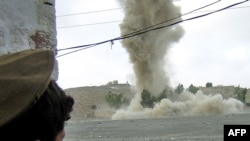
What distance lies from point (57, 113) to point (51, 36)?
9.26 ft

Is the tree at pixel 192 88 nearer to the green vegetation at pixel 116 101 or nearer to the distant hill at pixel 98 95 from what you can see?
the distant hill at pixel 98 95

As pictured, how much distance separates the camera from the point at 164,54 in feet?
164

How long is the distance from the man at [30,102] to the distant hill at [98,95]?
193ft

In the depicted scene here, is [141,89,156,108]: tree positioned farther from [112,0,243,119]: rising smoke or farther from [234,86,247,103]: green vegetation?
[234,86,247,103]: green vegetation

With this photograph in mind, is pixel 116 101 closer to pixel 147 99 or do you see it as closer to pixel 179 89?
pixel 179 89

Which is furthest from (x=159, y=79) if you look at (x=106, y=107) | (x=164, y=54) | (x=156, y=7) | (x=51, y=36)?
(x=51, y=36)

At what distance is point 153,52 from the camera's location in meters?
47.8

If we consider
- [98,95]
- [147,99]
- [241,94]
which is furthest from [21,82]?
[98,95]

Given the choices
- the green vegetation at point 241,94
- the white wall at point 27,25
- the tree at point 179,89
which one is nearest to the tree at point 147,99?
the tree at point 179,89

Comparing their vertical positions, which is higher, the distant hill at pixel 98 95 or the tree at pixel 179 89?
the tree at pixel 179 89

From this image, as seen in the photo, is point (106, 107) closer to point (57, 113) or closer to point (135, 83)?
point (135, 83)

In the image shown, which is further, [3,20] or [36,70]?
[3,20]

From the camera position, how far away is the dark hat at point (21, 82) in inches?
39.9

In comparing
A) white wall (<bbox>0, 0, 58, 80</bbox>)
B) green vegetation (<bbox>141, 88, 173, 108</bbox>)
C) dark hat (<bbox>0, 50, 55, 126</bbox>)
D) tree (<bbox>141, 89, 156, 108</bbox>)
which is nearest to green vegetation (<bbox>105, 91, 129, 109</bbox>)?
green vegetation (<bbox>141, 88, 173, 108</bbox>)
